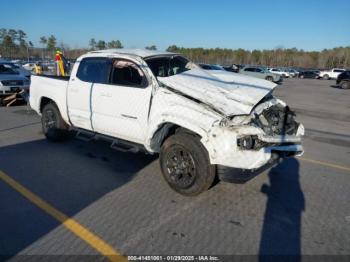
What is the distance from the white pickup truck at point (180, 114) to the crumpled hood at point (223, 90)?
1 centimetres

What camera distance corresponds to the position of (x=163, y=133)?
451 cm

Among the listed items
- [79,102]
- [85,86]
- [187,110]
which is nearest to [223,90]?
[187,110]

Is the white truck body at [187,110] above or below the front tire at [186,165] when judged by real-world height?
above

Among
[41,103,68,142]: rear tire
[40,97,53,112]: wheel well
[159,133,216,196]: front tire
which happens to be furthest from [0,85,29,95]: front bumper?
[159,133,216,196]: front tire

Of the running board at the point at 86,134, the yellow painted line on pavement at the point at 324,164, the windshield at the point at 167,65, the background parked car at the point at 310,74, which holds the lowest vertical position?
the background parked car at the point at 310,74

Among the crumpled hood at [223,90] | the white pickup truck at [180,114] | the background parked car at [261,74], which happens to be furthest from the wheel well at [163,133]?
the background parked car at [261,74]

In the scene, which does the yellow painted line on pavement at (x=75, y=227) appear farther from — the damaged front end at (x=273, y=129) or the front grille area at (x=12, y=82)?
the front grille area at (x=12, y=82)

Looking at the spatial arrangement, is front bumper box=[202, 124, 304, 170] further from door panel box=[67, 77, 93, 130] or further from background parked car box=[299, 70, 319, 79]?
background parked car box=[299, 70, 319, 79]

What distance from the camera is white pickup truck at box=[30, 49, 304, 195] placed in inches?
147

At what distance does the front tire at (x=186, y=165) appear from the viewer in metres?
3.92

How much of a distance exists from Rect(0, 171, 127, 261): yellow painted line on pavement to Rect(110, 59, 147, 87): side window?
215 centimetres

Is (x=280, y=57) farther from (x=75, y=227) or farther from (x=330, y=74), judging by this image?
(x=75, y=227)

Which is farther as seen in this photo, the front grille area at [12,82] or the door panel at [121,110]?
the front grille area at [12,82]

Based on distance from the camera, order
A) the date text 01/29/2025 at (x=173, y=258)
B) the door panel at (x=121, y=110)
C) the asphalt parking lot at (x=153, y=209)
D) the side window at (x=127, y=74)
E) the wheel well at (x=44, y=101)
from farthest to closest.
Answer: the wheel well at (x=44, y=101), the side window at (x=127, y=74), the door panel at (x=121, y=110), the asphalt parking lot at (x=153, y=209), the date text 01/29/2025 at (x=173, y=258)
